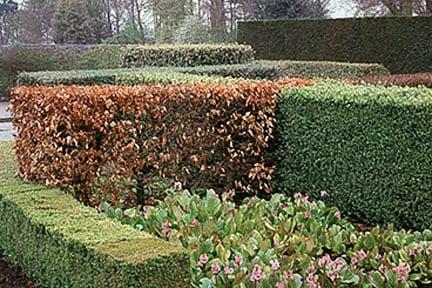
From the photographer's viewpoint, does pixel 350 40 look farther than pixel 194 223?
Yes

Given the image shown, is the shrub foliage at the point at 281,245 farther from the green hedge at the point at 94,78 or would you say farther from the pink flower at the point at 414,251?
the green hedge at the point at 94,78

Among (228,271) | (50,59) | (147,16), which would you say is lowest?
(228,271)

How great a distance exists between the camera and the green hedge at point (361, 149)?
548cm

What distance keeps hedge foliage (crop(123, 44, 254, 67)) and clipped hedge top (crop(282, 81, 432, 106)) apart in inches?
274

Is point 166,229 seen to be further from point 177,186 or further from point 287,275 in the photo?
point 177,186

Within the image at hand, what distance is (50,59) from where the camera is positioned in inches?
807

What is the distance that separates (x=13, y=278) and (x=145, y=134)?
5.66ft

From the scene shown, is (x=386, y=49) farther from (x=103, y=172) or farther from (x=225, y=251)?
(x=225, y=251)

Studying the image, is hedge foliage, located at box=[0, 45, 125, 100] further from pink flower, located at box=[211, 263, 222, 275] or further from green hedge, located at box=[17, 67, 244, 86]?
pink flower, located at box=[211, 263, 222, 275]

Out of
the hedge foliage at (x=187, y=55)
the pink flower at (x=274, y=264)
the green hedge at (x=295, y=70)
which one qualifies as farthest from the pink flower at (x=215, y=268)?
the hedge foliage at (x=187, y=55)

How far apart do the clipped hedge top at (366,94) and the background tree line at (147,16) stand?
14.4 m

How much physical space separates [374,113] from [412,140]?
16.0 inches

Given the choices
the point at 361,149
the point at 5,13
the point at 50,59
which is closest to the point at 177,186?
the point at 361,149

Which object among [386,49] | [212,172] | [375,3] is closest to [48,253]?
[212,172]
